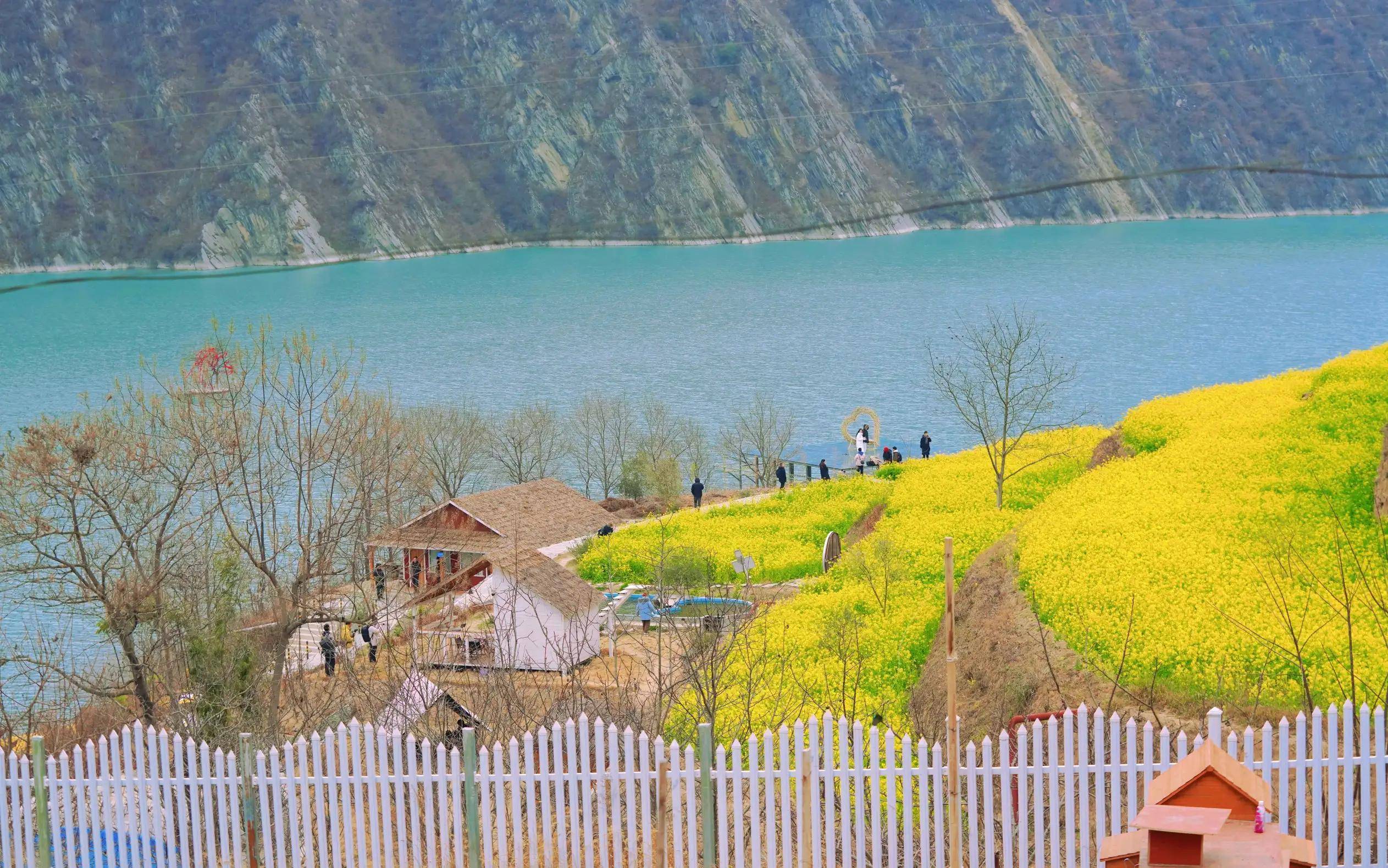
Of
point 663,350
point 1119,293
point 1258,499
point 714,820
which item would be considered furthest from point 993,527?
point 1119,293

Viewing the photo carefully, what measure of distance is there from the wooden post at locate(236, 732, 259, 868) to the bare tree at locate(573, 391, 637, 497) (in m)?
53.5

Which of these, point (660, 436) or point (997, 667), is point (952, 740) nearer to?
point (997, 667)

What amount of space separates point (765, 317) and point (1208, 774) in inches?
4617

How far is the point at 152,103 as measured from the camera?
173750 mm

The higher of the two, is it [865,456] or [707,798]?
[707,798]

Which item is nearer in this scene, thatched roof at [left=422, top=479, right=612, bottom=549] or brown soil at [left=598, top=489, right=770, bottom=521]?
thatched roof at [left=422, top=479, right=612, bottom=549]

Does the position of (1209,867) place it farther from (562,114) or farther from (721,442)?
(562,114)

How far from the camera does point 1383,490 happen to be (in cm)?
1962

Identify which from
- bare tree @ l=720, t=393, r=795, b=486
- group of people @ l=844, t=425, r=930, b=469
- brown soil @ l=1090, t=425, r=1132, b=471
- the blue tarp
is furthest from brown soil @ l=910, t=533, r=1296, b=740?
bare tree @ l=720, t=393, r=795, b=486

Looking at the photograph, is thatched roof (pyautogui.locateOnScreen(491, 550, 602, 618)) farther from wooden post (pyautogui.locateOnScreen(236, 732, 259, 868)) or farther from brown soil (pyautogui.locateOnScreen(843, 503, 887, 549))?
wooden post (pyautogui.locateOnScreen(236, 732, 259, 868))

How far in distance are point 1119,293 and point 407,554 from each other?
104 meters

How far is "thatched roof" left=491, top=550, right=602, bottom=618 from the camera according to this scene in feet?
102

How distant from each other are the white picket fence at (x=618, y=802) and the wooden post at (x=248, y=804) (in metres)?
0.02

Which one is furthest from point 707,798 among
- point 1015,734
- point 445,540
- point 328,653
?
point 445,540
